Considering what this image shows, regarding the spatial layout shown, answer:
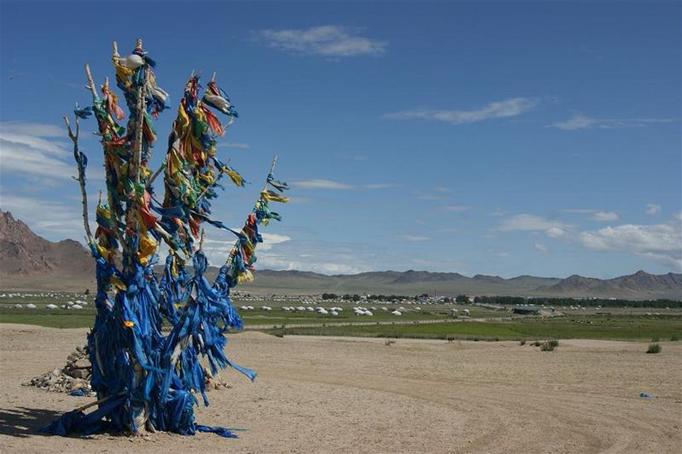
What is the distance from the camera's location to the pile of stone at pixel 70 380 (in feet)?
70.8

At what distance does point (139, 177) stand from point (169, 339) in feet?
10.5

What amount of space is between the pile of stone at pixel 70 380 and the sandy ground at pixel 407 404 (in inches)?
20.8

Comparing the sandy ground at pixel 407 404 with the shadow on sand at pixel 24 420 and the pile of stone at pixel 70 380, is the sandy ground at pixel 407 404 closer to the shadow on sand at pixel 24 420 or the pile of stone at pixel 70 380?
the shadow on sand at pixel 24 420

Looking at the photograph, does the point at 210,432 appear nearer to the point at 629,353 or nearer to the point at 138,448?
the point at 138,448

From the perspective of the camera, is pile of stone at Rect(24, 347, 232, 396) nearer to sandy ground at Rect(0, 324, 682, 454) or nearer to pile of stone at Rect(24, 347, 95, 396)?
pile of stone at Rect(24, 347, 95, 396)

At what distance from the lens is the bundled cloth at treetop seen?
14.9 m

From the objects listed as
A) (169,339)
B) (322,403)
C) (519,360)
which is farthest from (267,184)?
(519,360)

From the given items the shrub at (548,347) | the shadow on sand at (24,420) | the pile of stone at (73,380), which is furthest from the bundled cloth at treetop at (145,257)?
the shrub at (548,347)

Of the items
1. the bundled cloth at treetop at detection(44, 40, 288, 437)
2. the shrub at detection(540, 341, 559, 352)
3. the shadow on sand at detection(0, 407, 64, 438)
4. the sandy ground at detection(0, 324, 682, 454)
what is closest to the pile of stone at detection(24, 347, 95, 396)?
the sandy ground at detection(0, 324, 682, 454)

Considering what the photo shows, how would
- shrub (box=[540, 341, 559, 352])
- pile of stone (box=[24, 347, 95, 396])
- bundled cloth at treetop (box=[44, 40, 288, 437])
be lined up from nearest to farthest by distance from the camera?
bundled cloth at treetop (box=[44, 40, 288, 437])
pile of stone (box=[24, 347, 95, 396])
shrub (box=[540, 341, 559, 352])

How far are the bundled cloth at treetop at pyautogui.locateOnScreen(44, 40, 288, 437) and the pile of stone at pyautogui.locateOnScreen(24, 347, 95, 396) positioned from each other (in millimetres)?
5960

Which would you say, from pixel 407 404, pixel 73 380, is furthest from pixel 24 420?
pixel 407 404

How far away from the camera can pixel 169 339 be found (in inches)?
615

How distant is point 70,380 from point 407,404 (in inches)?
364
